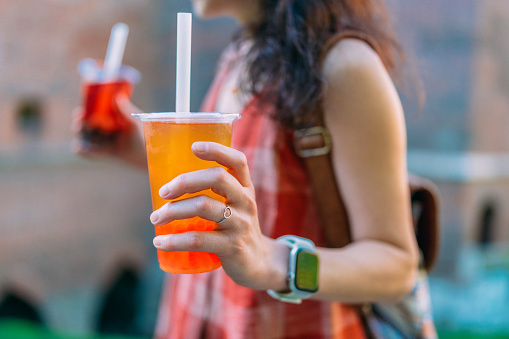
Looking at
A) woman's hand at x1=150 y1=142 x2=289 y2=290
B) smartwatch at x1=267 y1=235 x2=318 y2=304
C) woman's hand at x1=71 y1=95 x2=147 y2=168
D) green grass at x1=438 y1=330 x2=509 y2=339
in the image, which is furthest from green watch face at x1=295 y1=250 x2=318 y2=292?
green grass at x1=438 y1=330 x2=509 y2=339

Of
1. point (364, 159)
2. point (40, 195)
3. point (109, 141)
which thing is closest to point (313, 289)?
point (364, 159)

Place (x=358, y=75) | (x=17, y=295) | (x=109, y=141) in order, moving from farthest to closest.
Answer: (x=17, y=295), (x=109, y=141), (x=358, y=75)

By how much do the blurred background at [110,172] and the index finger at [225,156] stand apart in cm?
622

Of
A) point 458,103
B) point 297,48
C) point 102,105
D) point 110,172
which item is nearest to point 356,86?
point 297,48

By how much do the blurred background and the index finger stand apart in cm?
622

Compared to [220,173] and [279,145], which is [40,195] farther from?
[220,173]

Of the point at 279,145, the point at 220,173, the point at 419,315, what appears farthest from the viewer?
the point at 419,315

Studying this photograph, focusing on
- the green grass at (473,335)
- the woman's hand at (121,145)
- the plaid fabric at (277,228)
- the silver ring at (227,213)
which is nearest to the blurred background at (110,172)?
the green grass at (473,335)

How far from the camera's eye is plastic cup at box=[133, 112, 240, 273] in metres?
0.80

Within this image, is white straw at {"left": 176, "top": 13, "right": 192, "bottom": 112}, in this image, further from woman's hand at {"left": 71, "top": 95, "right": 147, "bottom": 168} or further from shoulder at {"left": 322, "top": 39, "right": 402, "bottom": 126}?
woman's hand at {"left": 71, "top": 95, "right": 147, "bottom": 168}

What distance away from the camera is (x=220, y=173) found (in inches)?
29.7

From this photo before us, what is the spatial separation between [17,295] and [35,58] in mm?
3258

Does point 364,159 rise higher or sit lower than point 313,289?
higher

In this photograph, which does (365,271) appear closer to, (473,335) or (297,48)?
(297,48)
